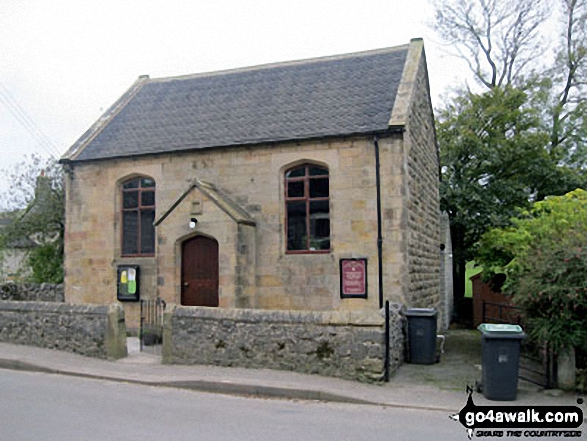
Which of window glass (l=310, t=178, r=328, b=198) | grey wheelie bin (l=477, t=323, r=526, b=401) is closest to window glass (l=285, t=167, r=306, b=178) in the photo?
window glass (l=310, t=178, r=328, b=198)

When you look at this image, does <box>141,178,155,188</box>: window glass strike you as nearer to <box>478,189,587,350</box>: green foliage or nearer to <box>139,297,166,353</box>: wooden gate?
<box>139,297,166,353</box>: wooden gate

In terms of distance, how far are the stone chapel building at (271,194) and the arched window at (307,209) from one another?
0.10 feet

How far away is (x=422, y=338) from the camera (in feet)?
40.8

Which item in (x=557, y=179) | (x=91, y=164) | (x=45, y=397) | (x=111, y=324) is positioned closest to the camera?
(x=45, y=397)

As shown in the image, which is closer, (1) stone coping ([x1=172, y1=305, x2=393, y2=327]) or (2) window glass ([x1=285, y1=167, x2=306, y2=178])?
(1) stone coping ([x1=172, y1=305, x2=393, y2=327])

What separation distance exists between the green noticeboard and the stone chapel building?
0.21ft

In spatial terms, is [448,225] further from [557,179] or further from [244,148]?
[244,148]

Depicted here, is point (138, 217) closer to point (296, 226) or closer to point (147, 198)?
point (147, 198)

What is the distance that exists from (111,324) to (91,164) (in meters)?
7.44

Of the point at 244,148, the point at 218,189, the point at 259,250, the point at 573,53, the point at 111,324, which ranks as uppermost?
the point at 573,53

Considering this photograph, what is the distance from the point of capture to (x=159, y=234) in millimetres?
16297

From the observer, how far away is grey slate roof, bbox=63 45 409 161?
16.1 meters

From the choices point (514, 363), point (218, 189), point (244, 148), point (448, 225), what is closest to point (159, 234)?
point (218, 189)

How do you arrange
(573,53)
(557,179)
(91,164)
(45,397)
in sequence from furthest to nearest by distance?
(573,53) < (557,179) < (91,164) < (45,397)
